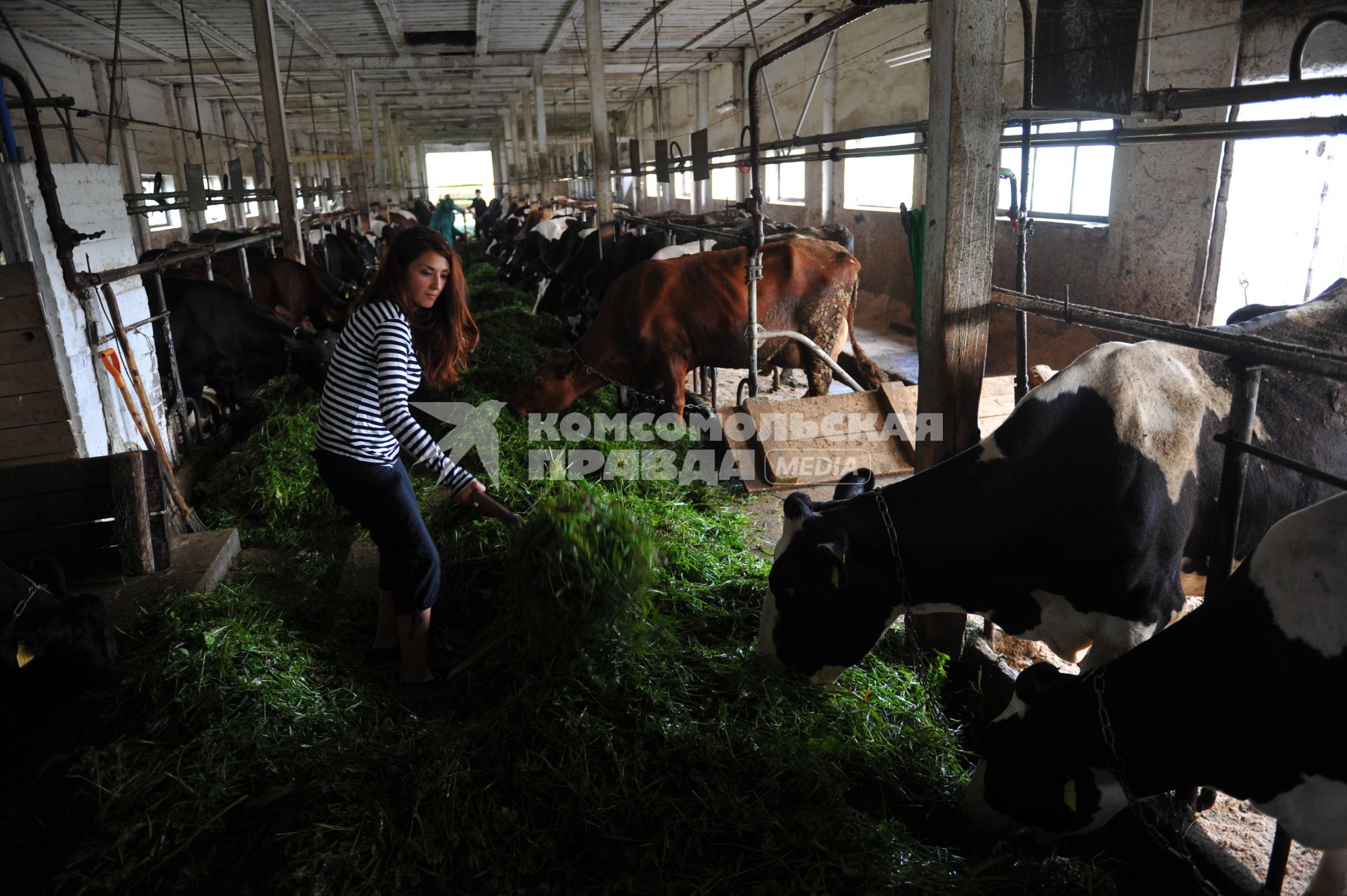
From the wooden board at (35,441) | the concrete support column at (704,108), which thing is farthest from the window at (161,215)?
the wooden board at (35,441)

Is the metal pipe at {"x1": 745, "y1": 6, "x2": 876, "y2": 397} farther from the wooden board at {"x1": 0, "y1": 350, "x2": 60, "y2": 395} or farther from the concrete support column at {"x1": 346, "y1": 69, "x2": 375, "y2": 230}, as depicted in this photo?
the concrete support column at {"x1": 346, "y1": 69, "x2": 375, "y2": 230}

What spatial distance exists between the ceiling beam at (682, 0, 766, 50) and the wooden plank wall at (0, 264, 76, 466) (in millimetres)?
11696

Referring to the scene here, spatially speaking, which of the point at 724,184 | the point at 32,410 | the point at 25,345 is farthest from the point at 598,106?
the point at 724,184

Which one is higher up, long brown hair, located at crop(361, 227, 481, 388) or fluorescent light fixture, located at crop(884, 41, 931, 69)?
fluorescent light fixture, located at crop(884, 41, 931, 69)

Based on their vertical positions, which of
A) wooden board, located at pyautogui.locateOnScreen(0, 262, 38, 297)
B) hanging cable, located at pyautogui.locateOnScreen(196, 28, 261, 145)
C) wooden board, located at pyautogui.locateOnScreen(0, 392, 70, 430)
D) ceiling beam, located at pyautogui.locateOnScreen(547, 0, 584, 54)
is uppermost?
ceiling beam, located at pyautogui.locateOnScreen(547, 0, 584, 54)

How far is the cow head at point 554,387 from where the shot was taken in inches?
288

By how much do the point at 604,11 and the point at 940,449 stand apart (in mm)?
14289

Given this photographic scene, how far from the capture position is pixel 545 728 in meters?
2.98

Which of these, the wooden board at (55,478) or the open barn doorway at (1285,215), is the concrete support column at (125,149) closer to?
the wooden board at (55,478)

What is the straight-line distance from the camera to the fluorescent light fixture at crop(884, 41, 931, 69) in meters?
11.9

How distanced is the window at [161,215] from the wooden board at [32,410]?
55.3ft

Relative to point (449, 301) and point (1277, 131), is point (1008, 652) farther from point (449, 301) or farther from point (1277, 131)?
point (449, 301)

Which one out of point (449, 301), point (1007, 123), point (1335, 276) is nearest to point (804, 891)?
point (449, 301)

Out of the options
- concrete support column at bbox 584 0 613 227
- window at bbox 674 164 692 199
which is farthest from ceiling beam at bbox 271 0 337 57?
window at bbox 674 164 692 199
